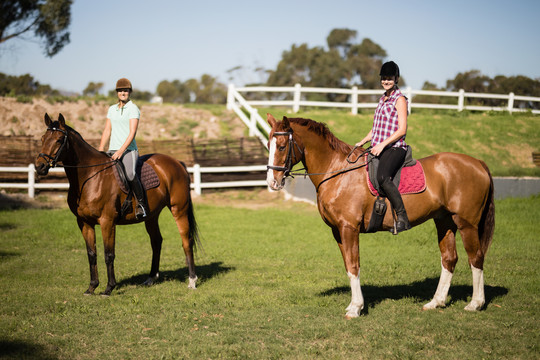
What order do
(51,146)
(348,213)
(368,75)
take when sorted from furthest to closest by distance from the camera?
(368,75)
(51,146)
(348,213)

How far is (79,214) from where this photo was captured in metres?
7.78

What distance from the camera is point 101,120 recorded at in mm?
25156

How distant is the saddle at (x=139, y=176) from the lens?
7.94 meters

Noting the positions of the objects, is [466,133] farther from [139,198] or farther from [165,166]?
[139,198]

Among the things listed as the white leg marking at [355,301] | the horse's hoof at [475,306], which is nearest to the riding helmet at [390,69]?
the white leg marking at [355,301]

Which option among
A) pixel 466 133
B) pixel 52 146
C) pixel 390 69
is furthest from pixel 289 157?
pixel 466 133

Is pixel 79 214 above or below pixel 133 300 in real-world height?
above

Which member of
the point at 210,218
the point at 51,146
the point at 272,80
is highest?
the point at 272,80

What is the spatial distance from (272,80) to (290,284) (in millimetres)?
51888

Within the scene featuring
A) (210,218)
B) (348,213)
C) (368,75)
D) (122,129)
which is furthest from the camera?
(368,75)

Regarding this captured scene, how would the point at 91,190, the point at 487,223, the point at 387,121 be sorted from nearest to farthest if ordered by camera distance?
1. the point at 387,121
2. the point at 487,223
3. the point at 91,190

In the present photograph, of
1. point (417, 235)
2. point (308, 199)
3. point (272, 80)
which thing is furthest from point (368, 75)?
point (417, 235)

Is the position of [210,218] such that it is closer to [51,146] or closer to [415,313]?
[51,146]

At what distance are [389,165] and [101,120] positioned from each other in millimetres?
21599
